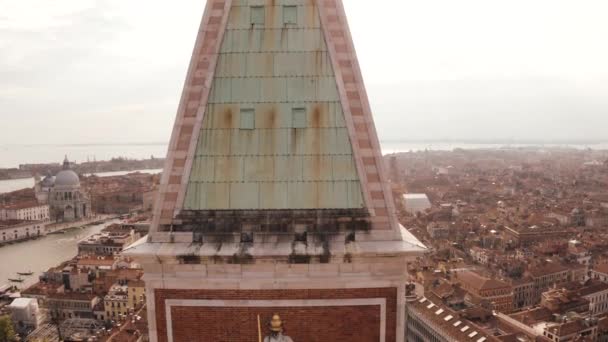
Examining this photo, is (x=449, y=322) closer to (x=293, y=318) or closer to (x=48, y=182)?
(x=293, y=318)

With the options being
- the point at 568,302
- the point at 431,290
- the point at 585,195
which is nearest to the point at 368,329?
the point at 431,290

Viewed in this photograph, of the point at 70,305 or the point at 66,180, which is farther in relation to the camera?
the point at 66,180

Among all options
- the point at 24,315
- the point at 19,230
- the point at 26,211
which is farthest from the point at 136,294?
the point at 26,211

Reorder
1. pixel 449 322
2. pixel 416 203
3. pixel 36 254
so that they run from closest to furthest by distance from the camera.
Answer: pixel 449 322
pixel 36 254
pixel 416 203

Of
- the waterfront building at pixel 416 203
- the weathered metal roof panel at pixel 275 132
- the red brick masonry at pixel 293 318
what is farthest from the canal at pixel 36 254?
the waterfront building at pixel 416 203

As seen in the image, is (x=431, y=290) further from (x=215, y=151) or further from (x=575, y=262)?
(x=215, y=151)

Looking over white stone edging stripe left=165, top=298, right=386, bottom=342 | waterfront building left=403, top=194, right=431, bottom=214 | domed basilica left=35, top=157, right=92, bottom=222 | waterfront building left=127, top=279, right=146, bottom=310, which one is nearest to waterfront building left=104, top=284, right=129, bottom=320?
waterfront building left=127, top=279, right=146, bottom=310
